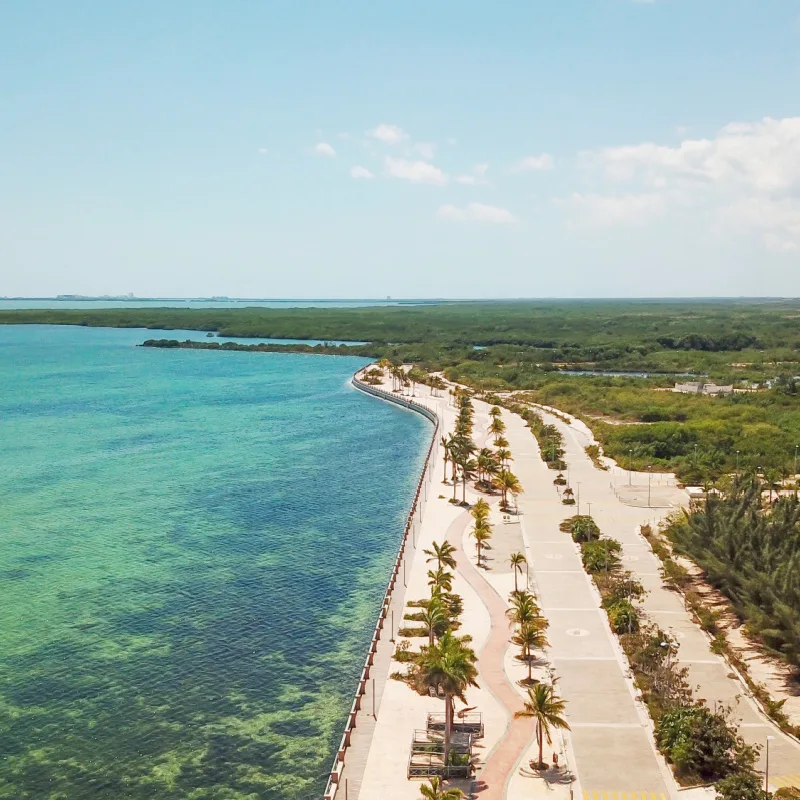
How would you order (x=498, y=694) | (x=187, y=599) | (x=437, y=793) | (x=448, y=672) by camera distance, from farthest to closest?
1. (x=187, y=599)
2. (x=498, y=694)
3. (x=448, y=672)
4. (x=437, y=793)

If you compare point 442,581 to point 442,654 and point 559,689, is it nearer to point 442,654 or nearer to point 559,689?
point 559,689

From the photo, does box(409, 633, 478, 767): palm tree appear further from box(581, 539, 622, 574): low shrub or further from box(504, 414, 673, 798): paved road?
box(581, 539, 622, 574): low shrub

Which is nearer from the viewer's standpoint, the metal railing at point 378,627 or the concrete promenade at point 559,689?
the concrete promenade at point 559,689

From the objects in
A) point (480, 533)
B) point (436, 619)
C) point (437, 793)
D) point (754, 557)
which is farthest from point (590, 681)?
point (480, 533)

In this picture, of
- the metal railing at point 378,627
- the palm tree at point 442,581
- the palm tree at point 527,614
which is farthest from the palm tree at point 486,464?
the palm tree at point 527,614

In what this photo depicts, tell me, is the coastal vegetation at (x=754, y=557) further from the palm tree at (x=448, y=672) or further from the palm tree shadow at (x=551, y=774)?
the palm tree at (x=448, y=672)

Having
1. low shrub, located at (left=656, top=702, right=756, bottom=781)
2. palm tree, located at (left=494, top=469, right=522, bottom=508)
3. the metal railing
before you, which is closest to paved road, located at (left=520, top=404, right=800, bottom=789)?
low shrub, located at (left=656, top=702, right=756, bottom=781)

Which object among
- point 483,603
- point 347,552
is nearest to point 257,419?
point 347,552
